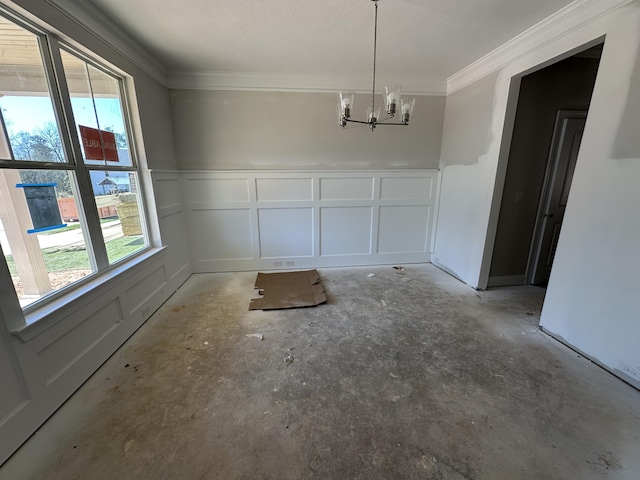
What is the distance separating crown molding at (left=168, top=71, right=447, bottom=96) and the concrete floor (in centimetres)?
287

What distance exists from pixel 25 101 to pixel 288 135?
2524 mm

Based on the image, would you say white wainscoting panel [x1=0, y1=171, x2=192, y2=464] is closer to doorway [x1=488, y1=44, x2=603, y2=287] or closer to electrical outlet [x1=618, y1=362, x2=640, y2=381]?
electrical outlet [x1=618, y1=362, x2=640, y2=381]

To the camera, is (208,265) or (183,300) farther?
(208,265)

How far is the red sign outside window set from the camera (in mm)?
2053

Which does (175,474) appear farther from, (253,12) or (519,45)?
(519,45)

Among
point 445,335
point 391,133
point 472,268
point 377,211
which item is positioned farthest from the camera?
point 377,211

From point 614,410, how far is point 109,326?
3.59 m

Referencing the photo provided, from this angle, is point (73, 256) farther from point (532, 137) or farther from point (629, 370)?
point (532, 137)

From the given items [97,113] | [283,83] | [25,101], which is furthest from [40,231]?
[283,83]

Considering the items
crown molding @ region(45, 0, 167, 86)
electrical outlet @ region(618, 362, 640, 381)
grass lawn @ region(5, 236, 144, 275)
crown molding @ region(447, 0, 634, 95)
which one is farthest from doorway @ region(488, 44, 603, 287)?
grass lawn @ region(5, 236, 144, 275)

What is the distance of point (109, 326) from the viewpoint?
213 cm

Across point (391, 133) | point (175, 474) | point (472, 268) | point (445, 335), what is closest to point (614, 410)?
point (445, 335)

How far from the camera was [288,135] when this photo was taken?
3637 mm

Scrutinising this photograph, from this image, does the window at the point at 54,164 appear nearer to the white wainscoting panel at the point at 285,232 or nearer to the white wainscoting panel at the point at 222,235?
the white wainscoting panel at the point at 222,235
